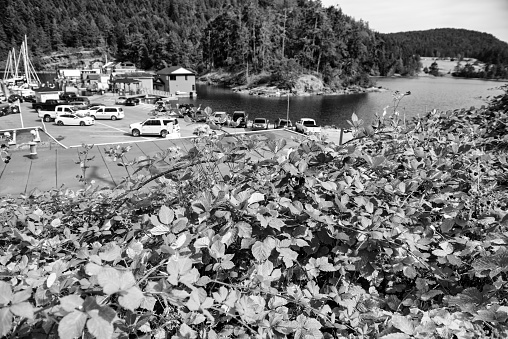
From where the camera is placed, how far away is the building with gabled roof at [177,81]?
60188mm

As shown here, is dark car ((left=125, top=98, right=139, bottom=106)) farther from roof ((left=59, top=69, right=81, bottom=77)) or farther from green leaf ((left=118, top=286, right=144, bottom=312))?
roof ((left=59, top=69, right=81, bottom=77))

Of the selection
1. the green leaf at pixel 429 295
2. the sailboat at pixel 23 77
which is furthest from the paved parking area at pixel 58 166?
the sailboat at pixel 23 77

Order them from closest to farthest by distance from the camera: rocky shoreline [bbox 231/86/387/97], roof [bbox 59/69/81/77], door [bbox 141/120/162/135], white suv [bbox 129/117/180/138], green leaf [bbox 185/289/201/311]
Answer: green leaf [bbox 185/289/201/311] < white suv [bbox 129/117/180/138] < door [bbox 141/120/162/135] < rocky shoreline [bbox 231/86/387/97] < roof [bbox 59/69/81/77]

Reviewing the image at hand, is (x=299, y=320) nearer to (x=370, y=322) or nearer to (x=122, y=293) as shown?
(x=370, y=322)

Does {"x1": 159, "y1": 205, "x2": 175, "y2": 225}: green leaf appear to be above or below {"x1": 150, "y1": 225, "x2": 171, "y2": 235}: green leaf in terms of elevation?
above

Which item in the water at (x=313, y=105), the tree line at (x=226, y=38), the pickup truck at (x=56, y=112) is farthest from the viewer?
the tree line at (x=226, y=38)

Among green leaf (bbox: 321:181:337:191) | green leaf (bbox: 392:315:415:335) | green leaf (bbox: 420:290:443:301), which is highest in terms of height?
green leaf (bbox: 321:181:337:191)

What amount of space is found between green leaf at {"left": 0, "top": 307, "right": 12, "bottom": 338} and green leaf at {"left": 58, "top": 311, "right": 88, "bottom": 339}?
5.8 inches

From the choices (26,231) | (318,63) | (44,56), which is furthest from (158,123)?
(44,56)

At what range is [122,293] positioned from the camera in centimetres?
86

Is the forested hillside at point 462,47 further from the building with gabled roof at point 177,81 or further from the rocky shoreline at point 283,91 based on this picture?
the building with gabled roof at point 177,81

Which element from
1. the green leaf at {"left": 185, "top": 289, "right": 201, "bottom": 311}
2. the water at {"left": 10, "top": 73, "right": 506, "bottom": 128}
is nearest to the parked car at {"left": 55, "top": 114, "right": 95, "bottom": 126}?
the water at {"left": 10, "top": 73, "right": 506, "bottom": 128}

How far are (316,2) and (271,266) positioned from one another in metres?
86.7

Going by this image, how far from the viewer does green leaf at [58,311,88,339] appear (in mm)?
771
